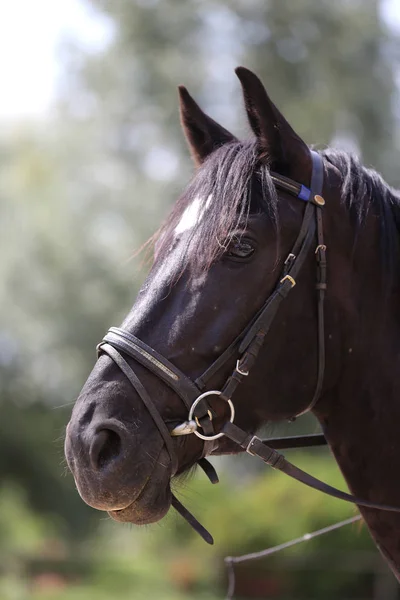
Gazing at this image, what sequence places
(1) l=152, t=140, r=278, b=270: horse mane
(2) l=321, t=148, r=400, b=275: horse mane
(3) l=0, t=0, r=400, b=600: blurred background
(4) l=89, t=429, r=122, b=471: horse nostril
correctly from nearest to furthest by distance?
(4) l=89, t=429, r=122, b=471: horse nostril, (1) l=152, t=140, r=278, b=270: horse mane, (2) l=321, t=148, r=400, b=275: horse mane, (3) l=0, t=0, r=400, b=600: blurred background

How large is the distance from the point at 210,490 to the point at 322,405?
38.5 feet

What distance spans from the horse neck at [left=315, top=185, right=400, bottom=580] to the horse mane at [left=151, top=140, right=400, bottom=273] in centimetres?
16

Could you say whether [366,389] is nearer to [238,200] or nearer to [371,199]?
[371,199]

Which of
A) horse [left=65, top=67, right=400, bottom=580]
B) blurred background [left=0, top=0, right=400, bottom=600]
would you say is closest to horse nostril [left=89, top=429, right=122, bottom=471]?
horse [left=65, top=67, right=400, bottom=580]

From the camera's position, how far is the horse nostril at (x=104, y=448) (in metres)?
2.35

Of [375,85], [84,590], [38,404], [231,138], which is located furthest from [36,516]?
[231,138]

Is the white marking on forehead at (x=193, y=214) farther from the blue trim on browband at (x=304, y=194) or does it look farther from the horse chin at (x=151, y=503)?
the horse chin at (x=151, y=503)

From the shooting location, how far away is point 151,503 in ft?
8.03

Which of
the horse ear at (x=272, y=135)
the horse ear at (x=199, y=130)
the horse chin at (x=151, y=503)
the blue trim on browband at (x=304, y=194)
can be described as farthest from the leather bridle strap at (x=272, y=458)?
the horse ear at (x=199, y=130)

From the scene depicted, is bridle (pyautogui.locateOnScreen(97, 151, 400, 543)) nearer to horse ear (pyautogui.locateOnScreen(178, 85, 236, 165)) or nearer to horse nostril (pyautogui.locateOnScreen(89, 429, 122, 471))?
horse nostril (pyautogui.locateOnScreen(89, 429, 122, 471))

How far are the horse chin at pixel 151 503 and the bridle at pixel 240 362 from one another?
7 centimetres

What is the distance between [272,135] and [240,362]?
33.5 inches

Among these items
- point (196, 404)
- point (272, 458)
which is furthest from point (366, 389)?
point (196, 404)

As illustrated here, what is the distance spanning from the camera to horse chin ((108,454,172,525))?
8.00 feet
